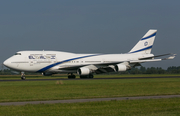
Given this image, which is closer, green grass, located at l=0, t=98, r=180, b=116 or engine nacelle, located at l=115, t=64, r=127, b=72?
green grass, located at l=0, t=98, r=180, b=116

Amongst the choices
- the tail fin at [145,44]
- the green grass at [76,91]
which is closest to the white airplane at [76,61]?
the tail fin at [145,44]

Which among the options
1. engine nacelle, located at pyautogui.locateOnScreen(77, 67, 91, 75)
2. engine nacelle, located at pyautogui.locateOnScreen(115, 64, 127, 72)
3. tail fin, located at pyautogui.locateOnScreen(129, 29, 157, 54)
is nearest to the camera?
engine nacelle, located at pyautogui.locateOnScreen(77, 67, 91, 75)

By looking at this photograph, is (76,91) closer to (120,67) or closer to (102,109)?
(102,109)

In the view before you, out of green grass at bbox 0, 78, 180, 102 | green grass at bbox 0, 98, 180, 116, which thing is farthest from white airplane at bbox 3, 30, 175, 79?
green grass at bbox 0, 98, 180, 116

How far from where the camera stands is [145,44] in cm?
6494

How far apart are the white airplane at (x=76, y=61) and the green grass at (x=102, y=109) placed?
35.3 meters

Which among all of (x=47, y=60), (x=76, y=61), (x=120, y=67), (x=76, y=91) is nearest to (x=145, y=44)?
(x=120, y=67)

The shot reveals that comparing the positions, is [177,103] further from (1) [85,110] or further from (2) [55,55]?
(2) [55,55]

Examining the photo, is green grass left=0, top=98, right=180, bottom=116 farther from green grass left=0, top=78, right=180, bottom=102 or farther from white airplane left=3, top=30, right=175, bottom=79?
white airplane left=3, top=30, right=175, bottom=79

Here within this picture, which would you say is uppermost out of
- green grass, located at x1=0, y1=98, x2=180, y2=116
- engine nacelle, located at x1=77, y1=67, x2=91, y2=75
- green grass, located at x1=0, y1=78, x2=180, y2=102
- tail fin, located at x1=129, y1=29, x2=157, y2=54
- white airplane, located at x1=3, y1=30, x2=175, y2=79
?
tail fin, located at x1=129, y1=29, x2=157, y2=54

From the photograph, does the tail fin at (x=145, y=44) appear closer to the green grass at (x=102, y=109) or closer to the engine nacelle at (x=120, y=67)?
the engine nacelle at (x=120, y=67)

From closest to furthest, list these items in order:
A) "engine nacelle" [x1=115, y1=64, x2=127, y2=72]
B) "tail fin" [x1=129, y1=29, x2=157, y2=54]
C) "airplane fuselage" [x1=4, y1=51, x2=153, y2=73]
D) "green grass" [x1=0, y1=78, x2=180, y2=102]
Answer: "green grass" [x1=0, y1=78, x2=180, y2=102]
"airplane fuselage" [x1=4, y1=51, x2=153, y2=73]
"engine nacelle" [x1=115, y1=64, x2=127, y2=72]
"tail fin" [x1=129, y1=29, x2=157, y2=54]

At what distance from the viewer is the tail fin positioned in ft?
212

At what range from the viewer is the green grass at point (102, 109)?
1484 cm
